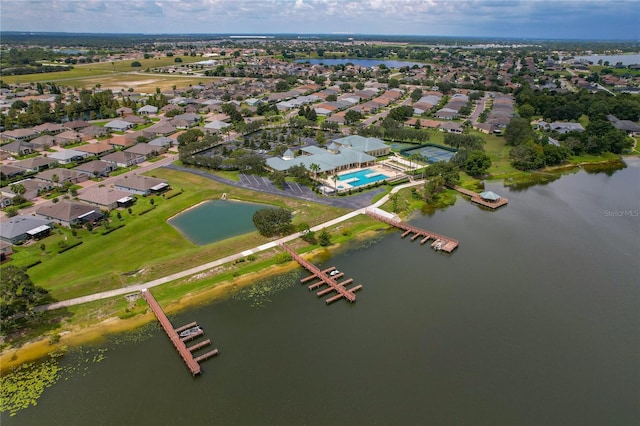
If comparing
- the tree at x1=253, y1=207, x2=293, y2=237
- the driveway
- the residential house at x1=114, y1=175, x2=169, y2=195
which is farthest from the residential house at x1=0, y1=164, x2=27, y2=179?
the tree at x1=253, y1=207, x2=293, y2=237

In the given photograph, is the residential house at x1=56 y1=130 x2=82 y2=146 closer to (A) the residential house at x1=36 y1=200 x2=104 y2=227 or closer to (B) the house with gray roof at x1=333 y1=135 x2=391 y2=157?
(A) the residential house at x1=36 y1=200 x2=104 y2=227

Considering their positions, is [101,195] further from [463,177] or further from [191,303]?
[463,177]

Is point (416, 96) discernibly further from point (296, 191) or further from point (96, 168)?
point (96, 168)

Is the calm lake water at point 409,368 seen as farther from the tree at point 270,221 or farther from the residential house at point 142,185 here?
the residential house at point 142,185

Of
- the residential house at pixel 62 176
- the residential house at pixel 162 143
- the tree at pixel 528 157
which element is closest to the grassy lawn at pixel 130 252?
the residential house at pixel 62 176

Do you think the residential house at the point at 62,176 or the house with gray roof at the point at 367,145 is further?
the house with gray roof at the point at 367,145

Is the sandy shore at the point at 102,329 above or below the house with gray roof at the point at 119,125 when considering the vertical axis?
below

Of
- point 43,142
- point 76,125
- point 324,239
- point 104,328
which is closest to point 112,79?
point 76,125
